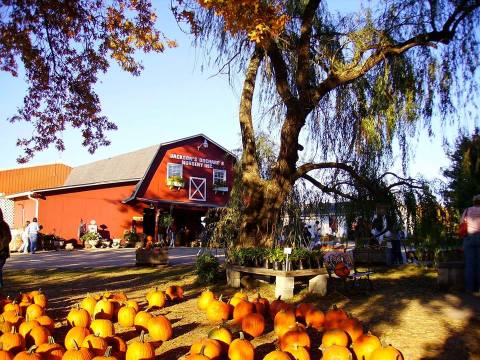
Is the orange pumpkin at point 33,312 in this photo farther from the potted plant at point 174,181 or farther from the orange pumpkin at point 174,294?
the potted plant at point 174,181

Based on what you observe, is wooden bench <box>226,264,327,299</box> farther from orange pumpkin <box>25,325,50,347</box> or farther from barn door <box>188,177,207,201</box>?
barn door <box>188,177,207,201</box>

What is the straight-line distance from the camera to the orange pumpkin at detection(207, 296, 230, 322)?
6059mm

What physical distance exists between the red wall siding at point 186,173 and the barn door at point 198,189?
0.21 m

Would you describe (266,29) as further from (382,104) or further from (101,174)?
(101,174)

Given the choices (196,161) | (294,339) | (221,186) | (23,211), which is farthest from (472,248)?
(23,211)

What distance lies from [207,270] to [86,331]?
16.9ft

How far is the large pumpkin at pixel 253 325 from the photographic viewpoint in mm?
5180

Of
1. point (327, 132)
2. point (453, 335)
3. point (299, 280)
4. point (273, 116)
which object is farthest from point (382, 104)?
point (453, 335)

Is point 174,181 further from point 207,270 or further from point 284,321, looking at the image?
point 284,321

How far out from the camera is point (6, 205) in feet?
113

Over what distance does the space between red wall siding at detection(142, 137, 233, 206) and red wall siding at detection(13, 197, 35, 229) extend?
7.35m

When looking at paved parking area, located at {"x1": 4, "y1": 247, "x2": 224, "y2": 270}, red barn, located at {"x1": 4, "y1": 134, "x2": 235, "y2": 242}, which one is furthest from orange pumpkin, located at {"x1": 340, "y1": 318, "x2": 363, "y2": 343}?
red barn, located at {"x1": 4, "y1": 134, "x2": 235, "y2": 242}

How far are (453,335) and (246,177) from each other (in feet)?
17.3

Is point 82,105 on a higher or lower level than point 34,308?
higher
